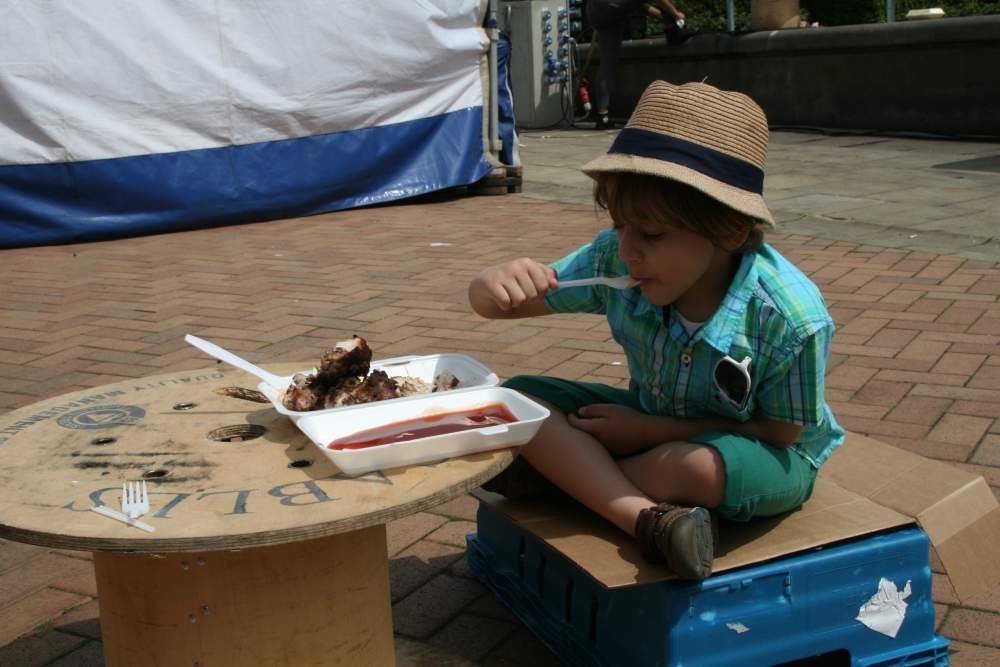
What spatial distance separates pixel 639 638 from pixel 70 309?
3758 mm

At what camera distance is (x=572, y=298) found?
2303mm

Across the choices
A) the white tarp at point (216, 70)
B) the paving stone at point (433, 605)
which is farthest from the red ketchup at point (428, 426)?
the white tarp at point (216, 70)

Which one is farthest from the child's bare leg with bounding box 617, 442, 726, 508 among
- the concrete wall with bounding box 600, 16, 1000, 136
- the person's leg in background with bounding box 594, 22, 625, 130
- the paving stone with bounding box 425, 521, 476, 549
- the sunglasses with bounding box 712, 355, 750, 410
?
the person's leg in background with bounding box 594, 22, 625, 130

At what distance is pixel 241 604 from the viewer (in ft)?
5.47

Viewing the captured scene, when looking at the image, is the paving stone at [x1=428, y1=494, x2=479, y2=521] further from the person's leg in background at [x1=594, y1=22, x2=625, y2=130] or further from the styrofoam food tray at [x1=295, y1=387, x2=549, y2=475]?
the person's leg in background at [x1=594, y1=22, x2=625, y2=130]

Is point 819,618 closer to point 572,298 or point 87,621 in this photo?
point 572,298

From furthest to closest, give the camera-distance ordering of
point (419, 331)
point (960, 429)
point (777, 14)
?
point (777, 14), point (419, 331), point (960, 429)

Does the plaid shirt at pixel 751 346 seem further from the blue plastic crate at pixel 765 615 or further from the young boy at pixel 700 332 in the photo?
the blue plastic crate at pixel 765 615

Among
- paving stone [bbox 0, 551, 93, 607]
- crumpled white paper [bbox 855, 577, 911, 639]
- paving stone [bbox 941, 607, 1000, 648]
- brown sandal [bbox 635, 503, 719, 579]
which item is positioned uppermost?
brown sandal [bbox 635, 503, 719, 579]

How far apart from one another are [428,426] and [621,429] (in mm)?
491

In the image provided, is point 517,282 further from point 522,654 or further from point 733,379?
point 522,654

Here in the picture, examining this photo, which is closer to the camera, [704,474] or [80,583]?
[704,474]

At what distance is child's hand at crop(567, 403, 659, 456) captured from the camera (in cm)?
216

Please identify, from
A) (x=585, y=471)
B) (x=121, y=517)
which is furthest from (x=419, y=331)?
(x=121, y=517)
